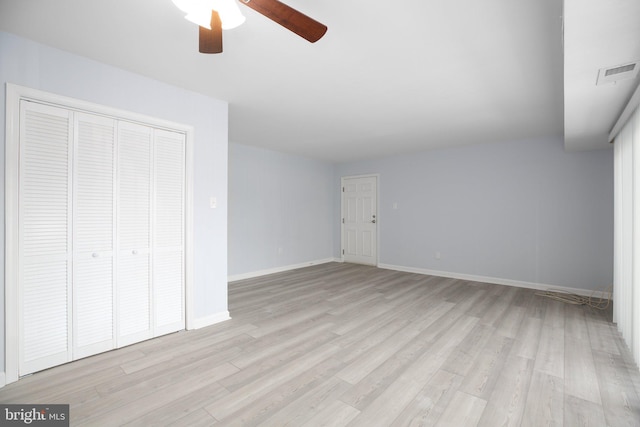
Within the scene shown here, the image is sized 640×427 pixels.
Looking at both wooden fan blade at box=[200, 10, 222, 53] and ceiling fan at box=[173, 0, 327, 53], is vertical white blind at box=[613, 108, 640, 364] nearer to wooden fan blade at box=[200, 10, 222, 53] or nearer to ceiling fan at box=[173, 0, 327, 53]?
ceiling fan at box=[173, 0, 327, 53]

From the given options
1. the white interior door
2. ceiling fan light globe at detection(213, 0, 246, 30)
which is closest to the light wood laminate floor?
ceiling fan light globe at detection(213, 0, 246, 30)

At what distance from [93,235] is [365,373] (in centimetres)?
248

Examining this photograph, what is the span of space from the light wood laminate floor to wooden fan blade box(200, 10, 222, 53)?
2170mm

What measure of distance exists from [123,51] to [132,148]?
79 cm

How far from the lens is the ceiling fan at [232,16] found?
134 cm

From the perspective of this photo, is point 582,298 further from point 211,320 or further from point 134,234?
point 134,234

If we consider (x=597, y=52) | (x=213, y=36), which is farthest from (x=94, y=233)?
(x=597, y=52)

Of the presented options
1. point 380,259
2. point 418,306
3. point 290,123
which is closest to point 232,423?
point 418,306

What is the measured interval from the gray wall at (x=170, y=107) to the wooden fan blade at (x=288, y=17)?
1831 millimetres

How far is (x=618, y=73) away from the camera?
6.06 ft

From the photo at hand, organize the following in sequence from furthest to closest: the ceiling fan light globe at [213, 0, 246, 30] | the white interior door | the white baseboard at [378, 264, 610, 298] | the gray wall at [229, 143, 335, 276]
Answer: the white interior door, the gray wall at [229, 143, 335, 276], the white baseboard at [378, 264, 610, 298], the ceiling fan light globe at [213, 0, 246, 30]

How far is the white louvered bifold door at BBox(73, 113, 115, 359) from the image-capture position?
2266mm

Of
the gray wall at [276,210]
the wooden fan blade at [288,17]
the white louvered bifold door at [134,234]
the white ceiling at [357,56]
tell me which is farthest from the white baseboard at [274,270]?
the wooden fan blade at [288,17]

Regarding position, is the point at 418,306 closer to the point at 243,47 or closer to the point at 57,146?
the point at 243,47
